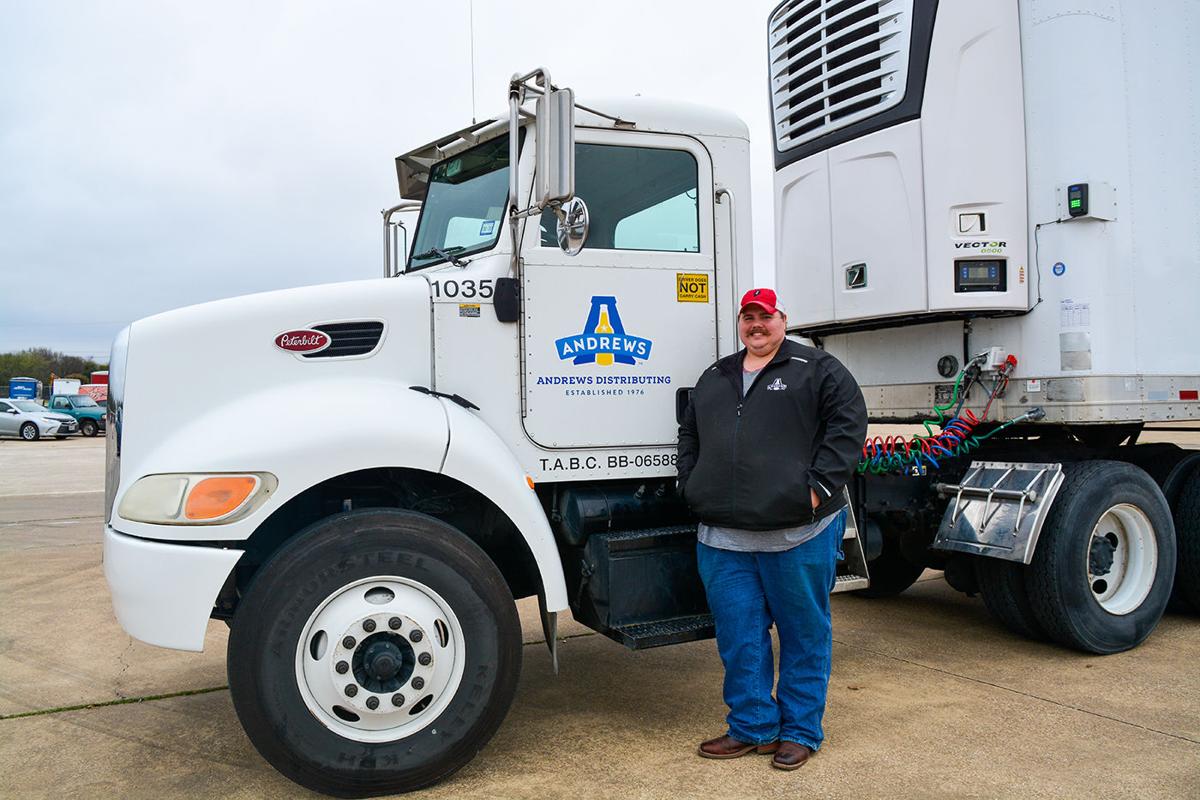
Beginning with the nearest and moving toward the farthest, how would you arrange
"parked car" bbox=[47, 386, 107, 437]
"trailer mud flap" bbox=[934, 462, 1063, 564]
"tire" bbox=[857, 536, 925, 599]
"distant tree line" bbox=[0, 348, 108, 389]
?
1. "trailer mud flap" bbox=[934, 462, 1063, 564]
2. "tire" bbox=[857, 536, 925, 599]
3. "parked car" bbox=[47, 386, 107, 437]
4. "distant tree line" bbox=[0, 348, 108, 389]

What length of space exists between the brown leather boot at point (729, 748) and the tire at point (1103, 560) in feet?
7.74

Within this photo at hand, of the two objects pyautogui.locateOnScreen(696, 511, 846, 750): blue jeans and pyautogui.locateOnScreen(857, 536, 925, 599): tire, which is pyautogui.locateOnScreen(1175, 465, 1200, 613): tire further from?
pyautogui.locateOnScreen(696, 511, 846, 750): blue jeans

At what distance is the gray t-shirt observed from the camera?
3975 millimetres

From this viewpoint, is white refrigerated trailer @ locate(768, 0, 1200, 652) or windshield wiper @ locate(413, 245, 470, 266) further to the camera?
white refrigerated trailer @ locate(768, 0, 1200, 652)

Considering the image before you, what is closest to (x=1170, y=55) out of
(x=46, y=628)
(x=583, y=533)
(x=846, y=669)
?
(x=846, y=669)

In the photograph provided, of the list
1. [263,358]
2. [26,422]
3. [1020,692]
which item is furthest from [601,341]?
[26,422]

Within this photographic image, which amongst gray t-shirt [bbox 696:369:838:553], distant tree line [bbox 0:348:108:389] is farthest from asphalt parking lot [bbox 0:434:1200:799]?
distant tree line [bbox 0:348:108:389]

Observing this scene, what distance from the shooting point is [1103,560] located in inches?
221

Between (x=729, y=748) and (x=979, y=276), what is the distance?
120 inches

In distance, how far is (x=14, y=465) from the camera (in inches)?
867

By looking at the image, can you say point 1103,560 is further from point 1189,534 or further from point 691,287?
point 691,287

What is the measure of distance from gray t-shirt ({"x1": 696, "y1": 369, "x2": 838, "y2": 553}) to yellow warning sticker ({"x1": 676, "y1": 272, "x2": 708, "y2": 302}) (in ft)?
1.86

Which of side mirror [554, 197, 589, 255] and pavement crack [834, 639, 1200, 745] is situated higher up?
side mirror [554, 197, 589, 255]

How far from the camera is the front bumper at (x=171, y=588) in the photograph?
342 centimetres
